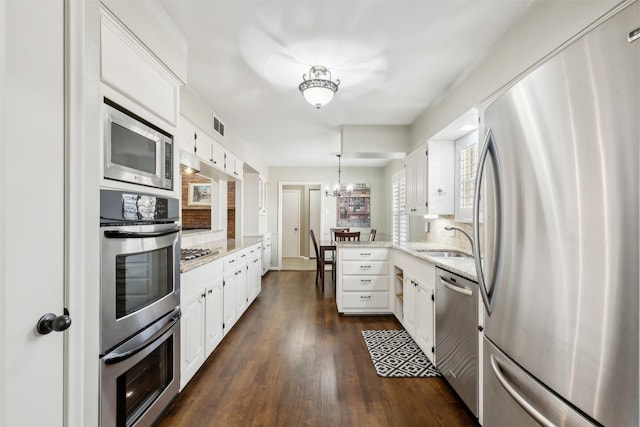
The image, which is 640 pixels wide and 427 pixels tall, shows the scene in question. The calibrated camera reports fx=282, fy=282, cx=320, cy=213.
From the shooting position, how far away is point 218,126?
3447 mm

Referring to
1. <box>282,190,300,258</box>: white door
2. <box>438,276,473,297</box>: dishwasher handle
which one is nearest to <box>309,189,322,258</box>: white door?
<box>282,190,300,258</box>: white door

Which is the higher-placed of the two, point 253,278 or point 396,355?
point 253,278

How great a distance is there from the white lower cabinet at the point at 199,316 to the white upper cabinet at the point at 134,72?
1.09 meters

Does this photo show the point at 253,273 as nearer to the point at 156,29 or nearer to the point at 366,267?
the point at 366,267

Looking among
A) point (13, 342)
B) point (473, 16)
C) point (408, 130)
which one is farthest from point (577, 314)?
point (408, 130)

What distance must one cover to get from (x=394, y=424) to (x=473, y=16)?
2.55m

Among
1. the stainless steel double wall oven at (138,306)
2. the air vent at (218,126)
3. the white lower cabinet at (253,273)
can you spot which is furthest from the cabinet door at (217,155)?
the stainless steel double wall oven at (138,306)

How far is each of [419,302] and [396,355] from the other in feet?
1.72

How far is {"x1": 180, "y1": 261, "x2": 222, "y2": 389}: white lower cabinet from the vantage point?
1.94 m

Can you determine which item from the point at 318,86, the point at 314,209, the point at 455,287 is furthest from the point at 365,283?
the point at 314,209

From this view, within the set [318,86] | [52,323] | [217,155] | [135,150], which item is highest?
[318,86]

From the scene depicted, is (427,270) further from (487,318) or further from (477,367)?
(487,318)

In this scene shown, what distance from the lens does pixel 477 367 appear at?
169cm

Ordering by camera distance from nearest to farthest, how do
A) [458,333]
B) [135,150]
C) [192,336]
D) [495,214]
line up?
[495,214]
[135,150]
[458,333]
[192,336]
